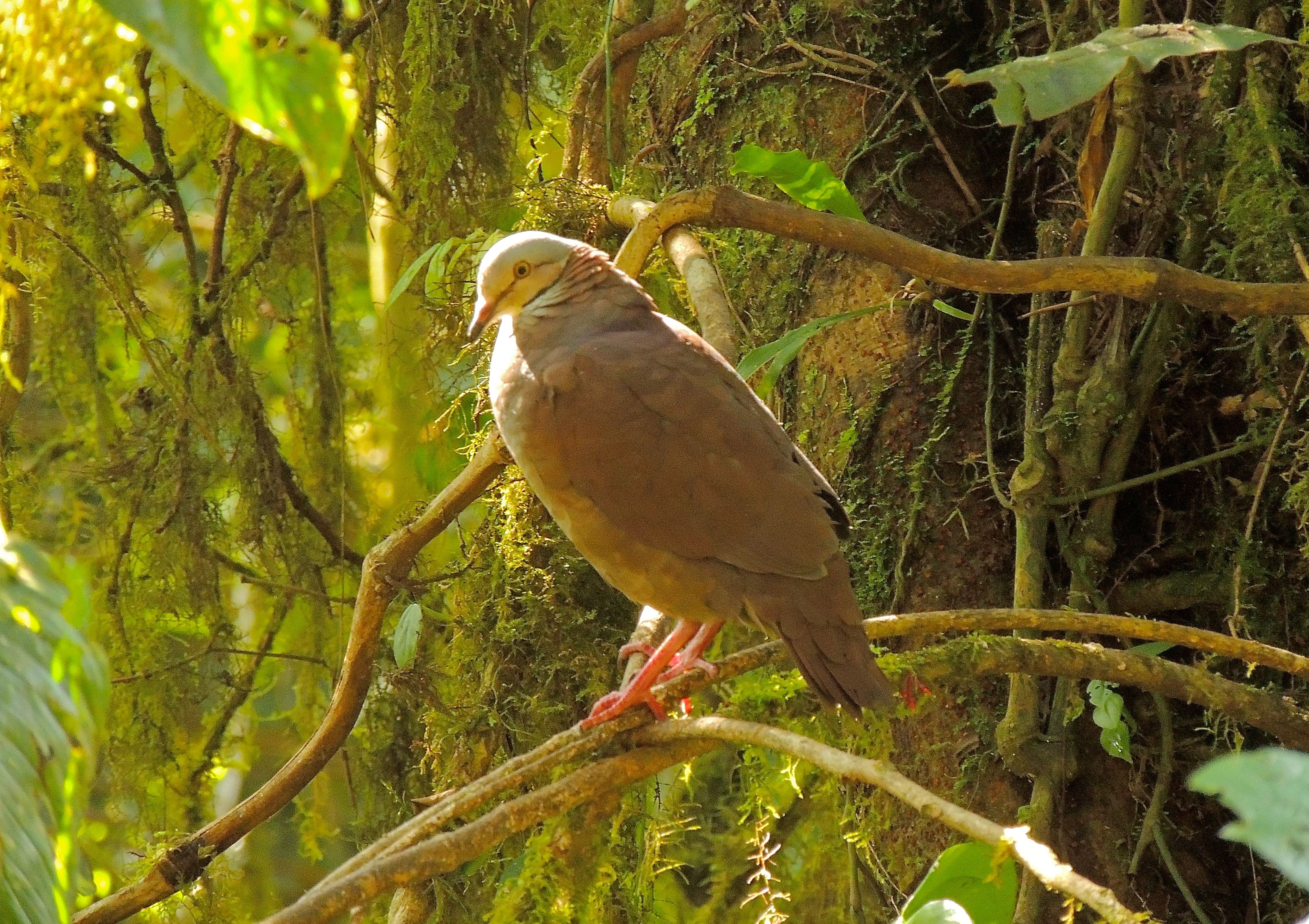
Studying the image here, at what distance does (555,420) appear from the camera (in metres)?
2.64

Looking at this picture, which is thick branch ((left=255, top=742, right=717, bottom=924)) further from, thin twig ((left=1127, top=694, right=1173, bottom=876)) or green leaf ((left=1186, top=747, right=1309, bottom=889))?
green leaf ((left=1186, top=747, right=1309, bottom=889))

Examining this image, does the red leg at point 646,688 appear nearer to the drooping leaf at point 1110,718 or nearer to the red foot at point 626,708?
the red foot at point 626,708

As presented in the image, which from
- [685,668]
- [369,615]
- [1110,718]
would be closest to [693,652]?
[685,668]

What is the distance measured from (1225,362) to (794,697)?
1491mm

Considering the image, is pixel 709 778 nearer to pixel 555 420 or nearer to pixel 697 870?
pixel 697 870

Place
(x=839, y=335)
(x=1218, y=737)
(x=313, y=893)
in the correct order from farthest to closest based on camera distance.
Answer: (x=839, y=335) → (x=1218, y=737) → (x=313, y=893)

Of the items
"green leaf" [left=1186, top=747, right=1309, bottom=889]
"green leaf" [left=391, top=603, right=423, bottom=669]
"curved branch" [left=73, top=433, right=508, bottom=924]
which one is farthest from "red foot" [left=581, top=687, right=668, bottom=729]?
"green leaf" [left=1186, top=747, right=1309, bottom=889]

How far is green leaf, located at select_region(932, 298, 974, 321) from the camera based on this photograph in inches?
118

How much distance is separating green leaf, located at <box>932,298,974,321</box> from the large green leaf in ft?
7.97

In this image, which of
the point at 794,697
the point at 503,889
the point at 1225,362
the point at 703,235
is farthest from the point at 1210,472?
the point at 503,889

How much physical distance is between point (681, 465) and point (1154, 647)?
122 cm

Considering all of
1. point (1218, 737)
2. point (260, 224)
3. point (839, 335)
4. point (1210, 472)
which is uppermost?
point (260, 224)

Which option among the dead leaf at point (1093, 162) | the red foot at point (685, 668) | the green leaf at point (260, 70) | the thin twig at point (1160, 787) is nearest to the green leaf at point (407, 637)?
the red foot at point (685, 668)

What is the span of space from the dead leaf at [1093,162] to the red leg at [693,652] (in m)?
1.35
